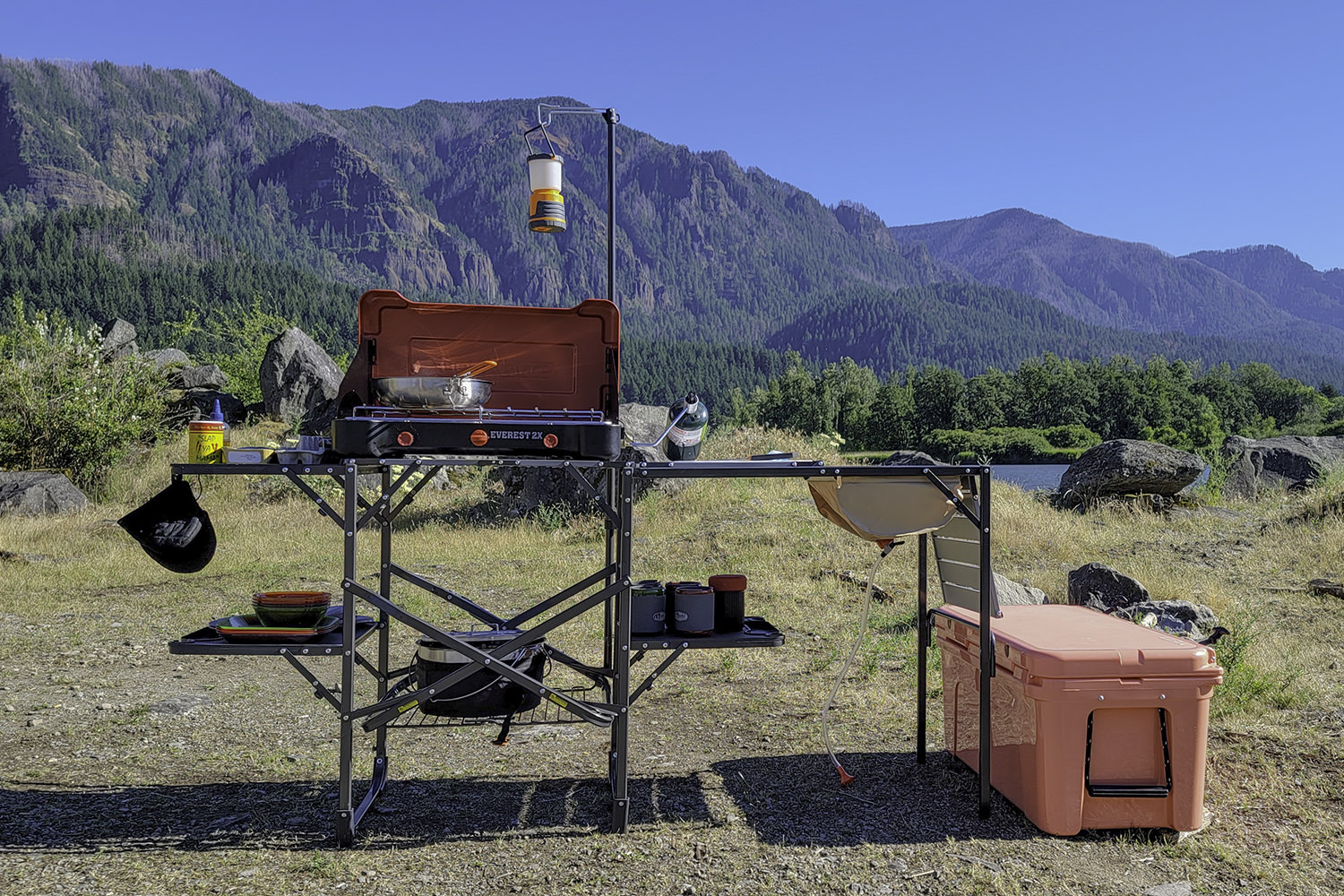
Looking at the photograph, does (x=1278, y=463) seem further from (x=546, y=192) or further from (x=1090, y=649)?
(x=1090, y=649)

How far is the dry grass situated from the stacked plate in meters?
0.87

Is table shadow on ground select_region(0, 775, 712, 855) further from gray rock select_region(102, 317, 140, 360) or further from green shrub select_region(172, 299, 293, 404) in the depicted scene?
green shrub select_region(172, 299, 293, 404)

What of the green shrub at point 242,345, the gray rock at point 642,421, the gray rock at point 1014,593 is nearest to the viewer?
the gray rock at point 1014,593

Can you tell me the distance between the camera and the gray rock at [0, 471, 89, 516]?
46.9 ft

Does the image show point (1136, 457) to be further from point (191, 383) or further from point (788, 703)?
point (191, 383)

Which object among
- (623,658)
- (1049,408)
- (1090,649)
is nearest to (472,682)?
(623,658)

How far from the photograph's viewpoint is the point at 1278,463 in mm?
16422

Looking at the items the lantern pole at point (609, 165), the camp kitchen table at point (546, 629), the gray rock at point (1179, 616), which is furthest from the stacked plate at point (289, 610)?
the gray rock at point (1179, 616)

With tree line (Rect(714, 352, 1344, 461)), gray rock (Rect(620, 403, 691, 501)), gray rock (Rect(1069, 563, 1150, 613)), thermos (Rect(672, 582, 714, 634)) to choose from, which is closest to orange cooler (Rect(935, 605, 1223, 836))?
thermos (Rect(672, 582, 714, 634))

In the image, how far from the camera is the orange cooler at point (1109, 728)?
13.0 feet

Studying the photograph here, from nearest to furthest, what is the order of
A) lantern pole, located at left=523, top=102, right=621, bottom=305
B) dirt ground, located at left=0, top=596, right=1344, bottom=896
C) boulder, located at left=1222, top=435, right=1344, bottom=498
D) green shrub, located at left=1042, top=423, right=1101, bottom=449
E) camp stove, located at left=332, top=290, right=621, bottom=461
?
dirt ground, located at left=0, top=596, right=1344, bottom=896 → camp stove, located at left=332, top=290, right=621, bottom=461 → lantern pole, located at left=523, top=102, right=621, bottom=305 → boulder, located at left=1222, top=435, right=1344, bottom=498 → green shrub, located at left=1042, top=423, right=1101, bottom=449

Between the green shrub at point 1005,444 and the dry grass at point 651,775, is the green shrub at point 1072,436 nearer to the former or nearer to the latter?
the green shrub at point 1005,444

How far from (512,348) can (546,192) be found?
2.34 m

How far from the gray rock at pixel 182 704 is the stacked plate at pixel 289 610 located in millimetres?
2304
